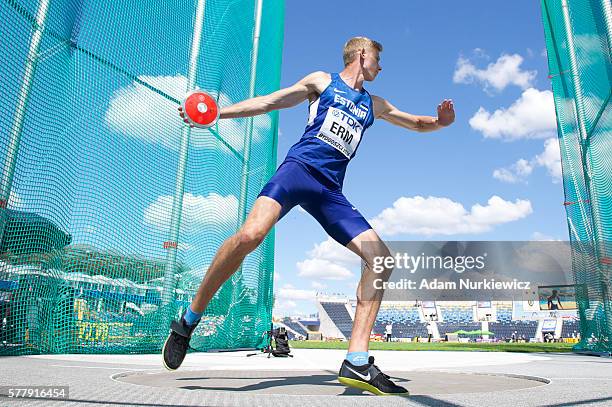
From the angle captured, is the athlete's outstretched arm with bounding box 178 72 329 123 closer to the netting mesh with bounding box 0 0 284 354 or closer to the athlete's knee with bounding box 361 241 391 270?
the athlete's knee with bounding box 361 241 391 270

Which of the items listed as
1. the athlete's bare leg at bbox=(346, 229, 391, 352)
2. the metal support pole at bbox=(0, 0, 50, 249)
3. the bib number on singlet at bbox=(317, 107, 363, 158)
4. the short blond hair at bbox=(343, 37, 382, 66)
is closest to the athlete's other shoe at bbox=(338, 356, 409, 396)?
the athlete's bare leg at bbox=(346, 229, 391, 352)

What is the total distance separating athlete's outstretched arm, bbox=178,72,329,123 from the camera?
279 cm

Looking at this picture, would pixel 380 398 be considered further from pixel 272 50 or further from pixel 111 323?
pixel 272 50

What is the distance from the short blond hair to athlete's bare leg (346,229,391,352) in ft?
3.71

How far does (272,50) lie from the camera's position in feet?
33.4

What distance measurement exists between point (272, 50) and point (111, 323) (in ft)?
21.7

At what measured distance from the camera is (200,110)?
110 inches

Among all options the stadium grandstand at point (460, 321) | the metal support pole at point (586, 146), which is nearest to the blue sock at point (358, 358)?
the metal support pole at point (586, 146)

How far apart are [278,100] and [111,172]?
327 centimetres

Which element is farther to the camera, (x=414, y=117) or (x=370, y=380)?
(x=414, y=117)

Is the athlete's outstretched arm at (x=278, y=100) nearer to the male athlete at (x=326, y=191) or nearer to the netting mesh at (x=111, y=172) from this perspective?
the male athlete at (x=326, y=191)

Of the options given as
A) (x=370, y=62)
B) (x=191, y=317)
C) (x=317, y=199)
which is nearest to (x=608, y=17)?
(x=370, y=62)

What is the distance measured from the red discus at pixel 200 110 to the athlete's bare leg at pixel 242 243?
57 centimetres

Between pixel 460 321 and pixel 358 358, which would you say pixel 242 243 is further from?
→ pixel 460 321
